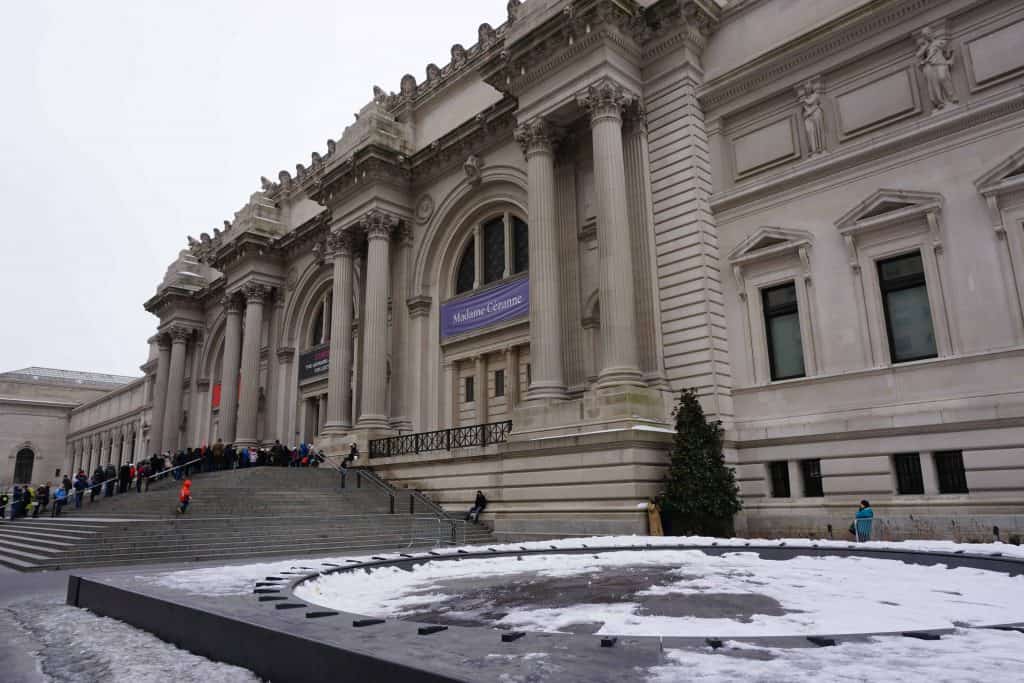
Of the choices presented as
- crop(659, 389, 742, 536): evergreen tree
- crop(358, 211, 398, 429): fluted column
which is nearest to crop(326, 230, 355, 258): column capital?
crop(358, 211, 398, 429): fluted column

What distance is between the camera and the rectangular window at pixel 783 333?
1875 cm

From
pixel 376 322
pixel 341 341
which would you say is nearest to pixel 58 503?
pixel 341 341

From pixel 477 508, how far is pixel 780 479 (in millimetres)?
8677

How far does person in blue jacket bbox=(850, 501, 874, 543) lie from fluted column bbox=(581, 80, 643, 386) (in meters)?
6.19

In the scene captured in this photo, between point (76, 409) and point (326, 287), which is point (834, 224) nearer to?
point (326, 287)

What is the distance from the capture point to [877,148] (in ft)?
56.5

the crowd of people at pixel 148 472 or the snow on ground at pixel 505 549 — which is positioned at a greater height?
the crowd of people at pixel 148 472

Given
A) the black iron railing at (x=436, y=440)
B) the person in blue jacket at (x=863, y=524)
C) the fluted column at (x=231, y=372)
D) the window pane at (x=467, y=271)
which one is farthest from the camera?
the fluted column at (x=231, y=372)

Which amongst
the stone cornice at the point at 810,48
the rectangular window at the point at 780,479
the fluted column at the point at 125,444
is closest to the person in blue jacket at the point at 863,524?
the rectangular window at the point at 780,479

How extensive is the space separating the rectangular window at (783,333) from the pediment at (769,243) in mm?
1041

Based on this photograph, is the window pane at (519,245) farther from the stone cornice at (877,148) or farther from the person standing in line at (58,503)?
the person standing in line at (58,503)

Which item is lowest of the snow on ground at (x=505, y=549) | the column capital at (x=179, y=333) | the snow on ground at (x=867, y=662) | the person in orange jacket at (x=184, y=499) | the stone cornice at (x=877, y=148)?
the snow on ground at (x=505, y=549)

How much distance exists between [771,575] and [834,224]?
1253 cm

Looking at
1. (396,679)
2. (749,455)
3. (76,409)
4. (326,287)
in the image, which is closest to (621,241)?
(749,455)
